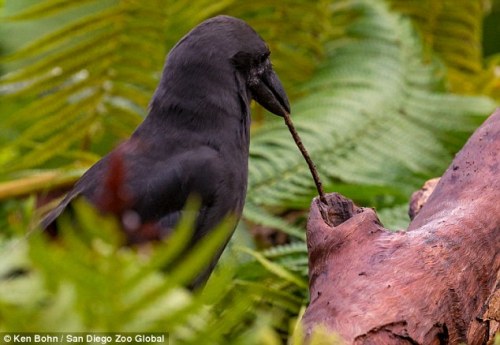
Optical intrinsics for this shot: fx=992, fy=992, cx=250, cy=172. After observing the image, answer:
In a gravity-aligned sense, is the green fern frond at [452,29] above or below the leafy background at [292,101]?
below

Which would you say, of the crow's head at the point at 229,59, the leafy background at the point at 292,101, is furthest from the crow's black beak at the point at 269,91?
the leafy background at the point at 292,101

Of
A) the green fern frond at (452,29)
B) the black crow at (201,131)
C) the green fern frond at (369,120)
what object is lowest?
the green fern frond at (452,29)

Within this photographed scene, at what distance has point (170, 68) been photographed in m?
1.44

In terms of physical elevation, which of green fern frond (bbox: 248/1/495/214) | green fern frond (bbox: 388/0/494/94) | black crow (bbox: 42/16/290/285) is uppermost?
black crow (bbox: 42/16/290/285)

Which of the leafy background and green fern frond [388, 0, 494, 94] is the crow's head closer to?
the leafy background

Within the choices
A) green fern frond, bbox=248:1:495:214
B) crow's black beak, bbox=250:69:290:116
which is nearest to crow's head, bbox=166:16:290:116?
crow's black beak, bbox=250:69:290:116

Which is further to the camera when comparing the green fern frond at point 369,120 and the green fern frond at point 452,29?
the green fern frond at point 452,29

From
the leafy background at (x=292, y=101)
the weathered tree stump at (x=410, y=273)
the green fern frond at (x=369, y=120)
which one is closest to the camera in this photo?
the weathered tree stump at (x=410, y=273)

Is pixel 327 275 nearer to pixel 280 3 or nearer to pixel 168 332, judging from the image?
pixel 168 332

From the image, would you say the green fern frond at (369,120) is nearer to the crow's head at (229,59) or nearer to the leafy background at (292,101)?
the leafy background at (292,101)

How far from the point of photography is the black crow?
1.35 metres

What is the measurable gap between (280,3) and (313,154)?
22.7 inches

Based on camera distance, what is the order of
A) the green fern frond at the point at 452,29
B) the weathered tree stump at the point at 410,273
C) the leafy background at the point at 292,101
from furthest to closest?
the green fern frond at the point at 452,29, the leafy background at the point at 292,101, the weathered tree stump at the point at 410,273

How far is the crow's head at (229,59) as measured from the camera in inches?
54.8
